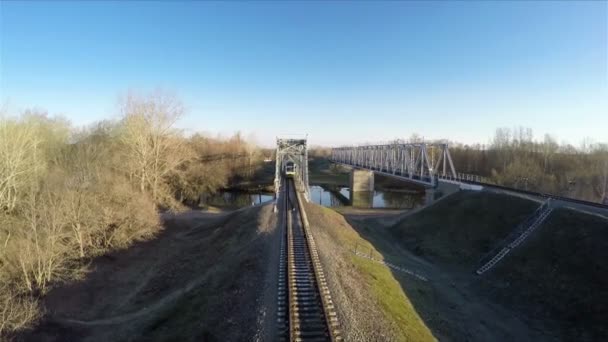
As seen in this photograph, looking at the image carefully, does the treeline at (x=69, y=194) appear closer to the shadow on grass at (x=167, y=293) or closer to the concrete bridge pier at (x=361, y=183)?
the shadow on grass at (x=167, y=293)

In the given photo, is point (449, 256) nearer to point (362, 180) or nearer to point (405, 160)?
point (405, 160)

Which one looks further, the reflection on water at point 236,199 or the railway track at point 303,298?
the reflection on water at point 236,199

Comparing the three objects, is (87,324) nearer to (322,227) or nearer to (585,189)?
(322,227)

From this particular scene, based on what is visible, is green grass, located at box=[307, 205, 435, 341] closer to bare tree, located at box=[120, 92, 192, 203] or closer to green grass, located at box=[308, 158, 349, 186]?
bare tree, located at box=[120, 92, 192, 203]

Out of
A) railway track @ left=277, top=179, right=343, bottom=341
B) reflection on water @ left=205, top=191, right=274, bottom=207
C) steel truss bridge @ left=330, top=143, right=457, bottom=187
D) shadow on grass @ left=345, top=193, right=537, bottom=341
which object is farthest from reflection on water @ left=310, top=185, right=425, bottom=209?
railway track @ left=277, top=179, right=343, bottom=341

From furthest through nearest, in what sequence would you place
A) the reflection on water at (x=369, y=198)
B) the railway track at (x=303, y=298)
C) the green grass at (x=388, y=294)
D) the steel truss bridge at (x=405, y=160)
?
1. the reflection on water at (x=369, y=198)
2. the steel truss bridge at (x=405, y=160)
3. the green grass at (x=388, y=294)
4. the railway track at (x=303, y=298)

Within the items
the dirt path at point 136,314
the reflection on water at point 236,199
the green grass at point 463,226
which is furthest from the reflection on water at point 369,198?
the dirt path at point 136,314
